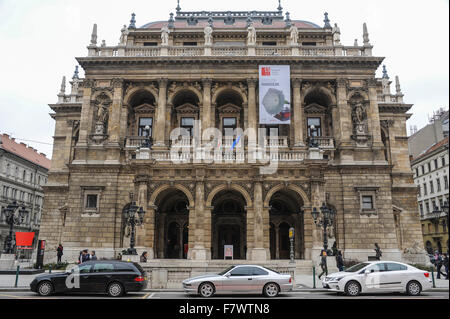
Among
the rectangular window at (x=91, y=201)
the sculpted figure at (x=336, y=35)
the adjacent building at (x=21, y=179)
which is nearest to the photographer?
the rectangular window at (x=91, y=201)

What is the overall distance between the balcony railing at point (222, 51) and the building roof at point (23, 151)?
29893 mm

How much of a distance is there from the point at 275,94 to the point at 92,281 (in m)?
21.3

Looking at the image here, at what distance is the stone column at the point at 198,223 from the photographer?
2645 cm

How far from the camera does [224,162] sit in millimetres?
28094

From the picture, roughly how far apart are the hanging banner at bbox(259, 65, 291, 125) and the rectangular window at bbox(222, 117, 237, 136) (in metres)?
4.10

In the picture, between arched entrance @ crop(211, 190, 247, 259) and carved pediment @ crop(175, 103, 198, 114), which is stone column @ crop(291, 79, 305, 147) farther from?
carved pediment @ crop(175, 103, 198, 114)

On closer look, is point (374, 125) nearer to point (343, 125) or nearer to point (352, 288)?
point (343, 125)

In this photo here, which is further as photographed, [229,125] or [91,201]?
[229,125]

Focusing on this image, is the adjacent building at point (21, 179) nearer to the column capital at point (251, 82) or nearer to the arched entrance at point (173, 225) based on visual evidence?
the arched entrance at point (173, 225)

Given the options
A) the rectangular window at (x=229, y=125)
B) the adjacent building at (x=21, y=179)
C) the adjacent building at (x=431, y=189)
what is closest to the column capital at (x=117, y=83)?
the rectangular window at (x=229, y=125)

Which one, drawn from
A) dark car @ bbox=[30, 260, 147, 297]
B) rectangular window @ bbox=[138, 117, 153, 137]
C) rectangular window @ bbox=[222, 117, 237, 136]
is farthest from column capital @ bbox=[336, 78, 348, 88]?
dark car @ bbox=[30, 260, 147, 297]

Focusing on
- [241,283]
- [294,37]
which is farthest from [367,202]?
[241,283]

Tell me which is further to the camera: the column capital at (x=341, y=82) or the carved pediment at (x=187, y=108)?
the carved pediment at (x=187, y=108)

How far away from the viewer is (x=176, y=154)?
93.8 ft
